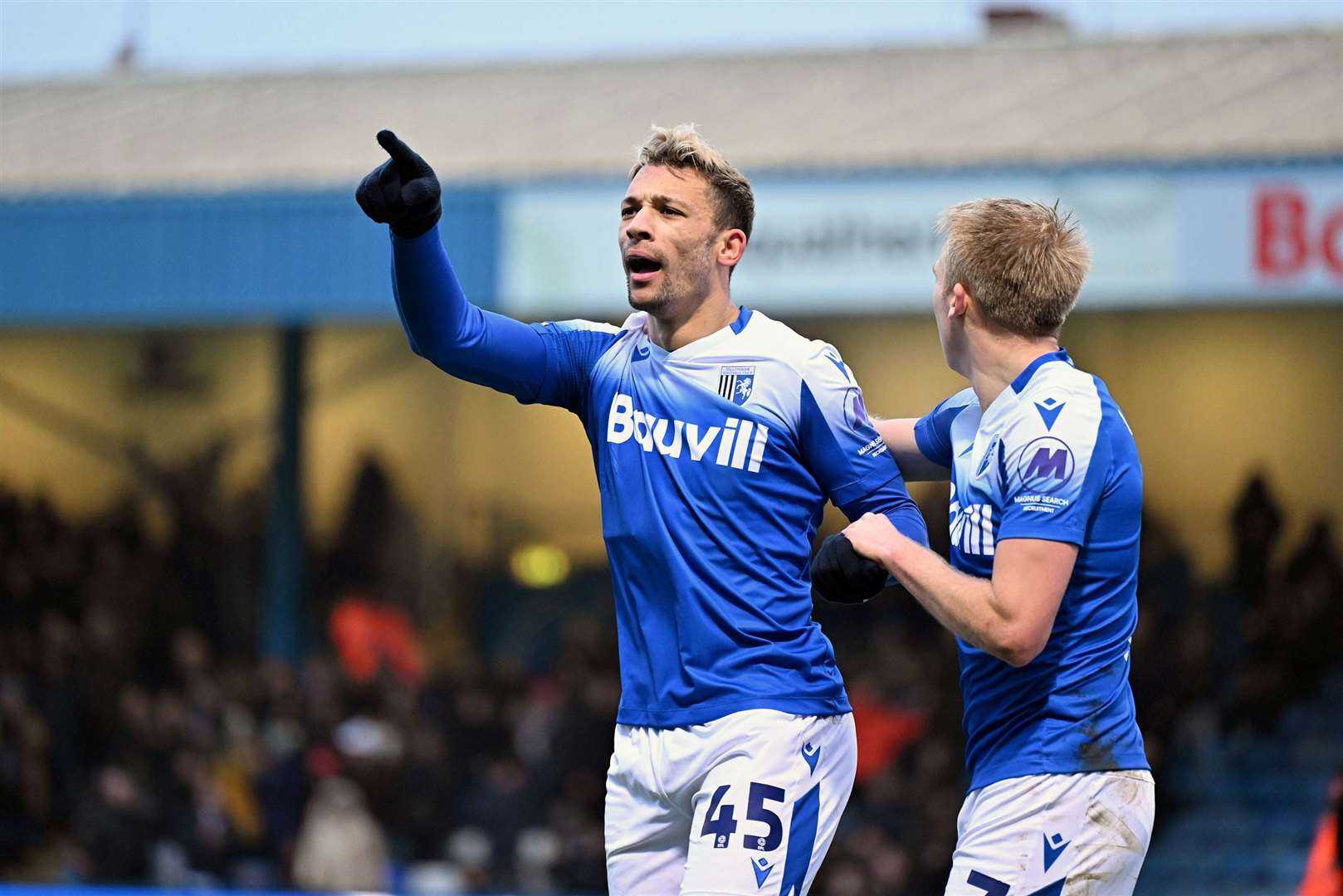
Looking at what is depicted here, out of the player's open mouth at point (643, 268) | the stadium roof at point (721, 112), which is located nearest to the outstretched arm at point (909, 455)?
the player's open mouth at point (643, 268)

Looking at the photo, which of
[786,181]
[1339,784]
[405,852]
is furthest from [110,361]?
[1339,784]

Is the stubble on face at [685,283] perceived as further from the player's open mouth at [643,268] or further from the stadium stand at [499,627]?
the stadium stand at [499,627]

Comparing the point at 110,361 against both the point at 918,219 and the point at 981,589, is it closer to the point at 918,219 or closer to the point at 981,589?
the point at 918,219

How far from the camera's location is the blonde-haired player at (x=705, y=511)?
3396 mm

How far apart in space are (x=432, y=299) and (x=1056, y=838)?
5.14 ft

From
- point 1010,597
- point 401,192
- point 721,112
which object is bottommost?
point 1010,597

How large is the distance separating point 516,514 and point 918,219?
6772mm

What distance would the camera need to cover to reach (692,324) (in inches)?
144

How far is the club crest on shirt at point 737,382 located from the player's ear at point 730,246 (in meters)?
0.23

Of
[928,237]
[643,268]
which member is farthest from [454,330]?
[928,237]

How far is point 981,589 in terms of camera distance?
10.2 ft

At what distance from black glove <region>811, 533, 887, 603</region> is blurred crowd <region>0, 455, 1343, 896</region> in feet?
25.6

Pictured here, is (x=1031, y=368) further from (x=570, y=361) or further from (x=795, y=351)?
(x=570, y=361)

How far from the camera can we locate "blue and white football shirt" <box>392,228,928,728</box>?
136 inches
